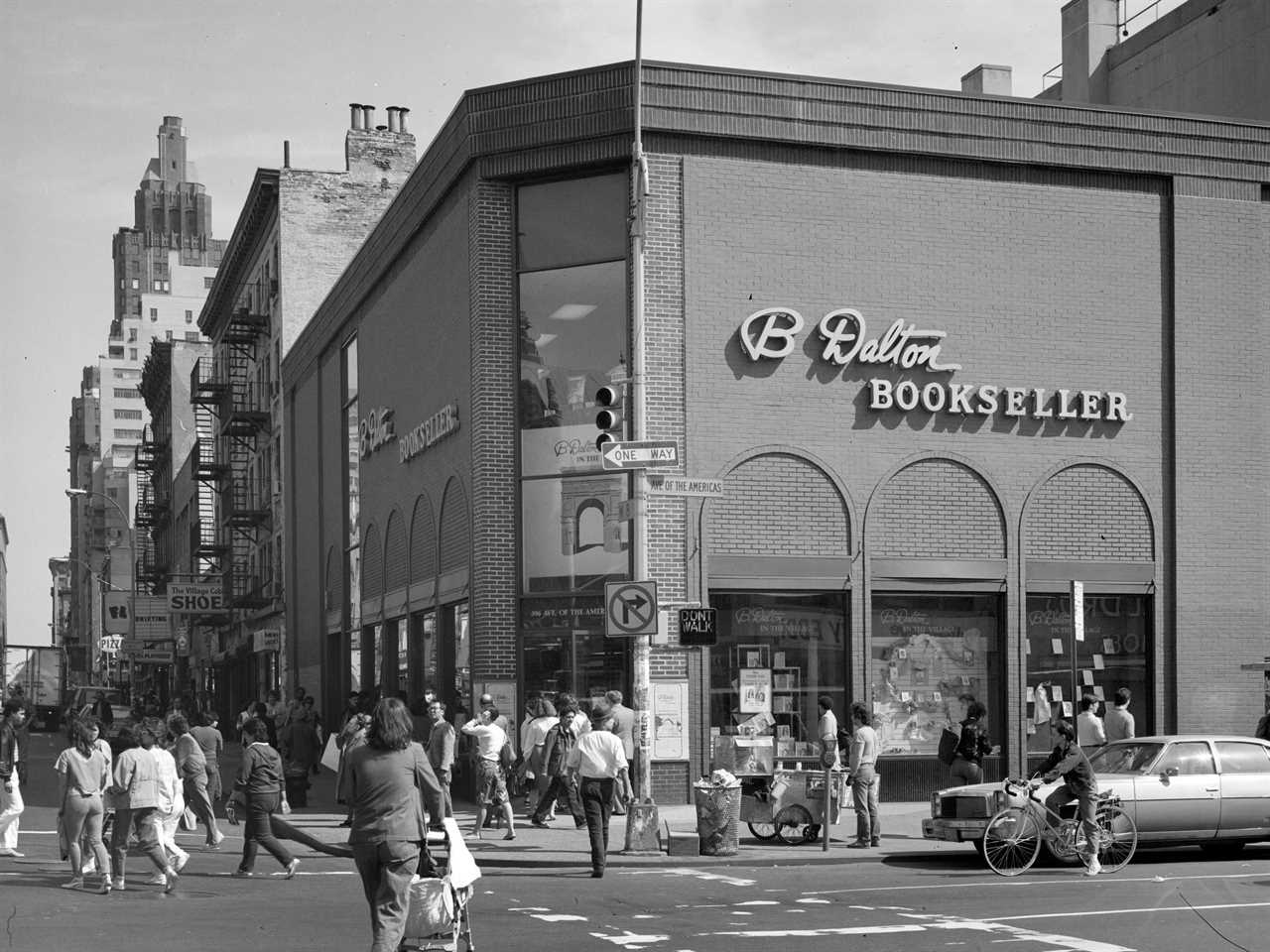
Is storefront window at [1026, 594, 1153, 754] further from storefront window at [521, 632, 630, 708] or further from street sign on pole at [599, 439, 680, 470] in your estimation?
street sign on pole at [599, 439, 680, 470]

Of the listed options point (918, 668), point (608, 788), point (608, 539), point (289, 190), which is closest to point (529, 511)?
point (608, 539)

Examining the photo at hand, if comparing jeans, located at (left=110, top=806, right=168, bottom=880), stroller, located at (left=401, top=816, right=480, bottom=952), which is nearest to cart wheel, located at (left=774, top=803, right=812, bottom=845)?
jeans, located at (left=110, top=806, right=168, bottom=880)

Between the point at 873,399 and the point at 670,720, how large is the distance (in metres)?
5.74

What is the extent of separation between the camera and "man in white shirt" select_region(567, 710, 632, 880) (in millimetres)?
17094

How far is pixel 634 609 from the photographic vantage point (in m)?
19.4

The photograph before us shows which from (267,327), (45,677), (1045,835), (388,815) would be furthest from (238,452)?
(388,815)

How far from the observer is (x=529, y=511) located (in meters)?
25.9

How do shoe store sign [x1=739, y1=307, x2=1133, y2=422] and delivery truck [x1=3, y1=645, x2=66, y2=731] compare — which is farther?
delivery truck [x1=3, y1=645, x2=66, y2=731]

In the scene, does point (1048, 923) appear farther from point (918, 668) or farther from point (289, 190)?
point (289, 190)

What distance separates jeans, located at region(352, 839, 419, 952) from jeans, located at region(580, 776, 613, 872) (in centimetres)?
679

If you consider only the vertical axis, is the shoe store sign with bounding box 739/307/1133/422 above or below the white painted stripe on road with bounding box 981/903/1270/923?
above

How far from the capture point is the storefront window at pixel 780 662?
24.7 metres

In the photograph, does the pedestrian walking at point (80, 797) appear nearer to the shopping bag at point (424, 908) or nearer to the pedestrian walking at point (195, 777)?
the pedestrian walking at point (195, 777)

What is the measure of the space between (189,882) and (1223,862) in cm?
1098
